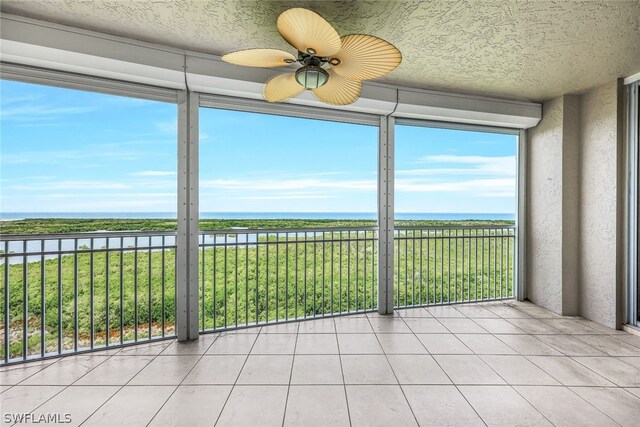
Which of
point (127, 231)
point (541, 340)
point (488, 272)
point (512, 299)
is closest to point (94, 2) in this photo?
point (127, 231)

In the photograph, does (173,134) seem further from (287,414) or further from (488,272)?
(488,272)

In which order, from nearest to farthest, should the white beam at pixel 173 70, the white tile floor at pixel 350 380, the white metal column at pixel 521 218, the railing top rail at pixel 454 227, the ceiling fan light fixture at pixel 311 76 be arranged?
the white tile floor at pixel 350 380
the ceiling fan light fixture at pixel 311 76
the white beam at pixel 173 70
the railing top rail at pixel 454 227
the white metal column at pixel 521 218

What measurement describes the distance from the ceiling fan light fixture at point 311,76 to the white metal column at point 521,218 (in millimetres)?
3295

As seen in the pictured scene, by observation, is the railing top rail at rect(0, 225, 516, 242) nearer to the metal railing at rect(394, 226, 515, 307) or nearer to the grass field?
the metal railing at rect(394, 226, 515, 307)

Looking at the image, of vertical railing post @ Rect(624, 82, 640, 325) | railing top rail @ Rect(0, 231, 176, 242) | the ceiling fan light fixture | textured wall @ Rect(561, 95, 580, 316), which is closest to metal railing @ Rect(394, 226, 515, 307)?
textured wall @ Rect(561, 95, 580, 316)

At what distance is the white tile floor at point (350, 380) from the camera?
1.59m

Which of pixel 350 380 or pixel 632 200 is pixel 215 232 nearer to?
pixel 350 380

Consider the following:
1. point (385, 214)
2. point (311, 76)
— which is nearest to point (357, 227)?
point (385, 214)

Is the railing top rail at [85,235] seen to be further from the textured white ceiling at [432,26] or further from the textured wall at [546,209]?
the textured wall at [546,209]

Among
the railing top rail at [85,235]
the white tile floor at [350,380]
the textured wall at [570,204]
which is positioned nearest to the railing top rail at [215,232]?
the railing top rail at [85,235]

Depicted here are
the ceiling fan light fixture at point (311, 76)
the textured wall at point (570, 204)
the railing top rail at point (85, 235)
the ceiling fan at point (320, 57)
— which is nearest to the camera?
the ceiling fan at point (320, 57)

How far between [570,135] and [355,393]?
3678 millimetres

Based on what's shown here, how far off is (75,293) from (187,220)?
105 centimetres

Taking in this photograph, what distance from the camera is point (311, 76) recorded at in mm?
1713
